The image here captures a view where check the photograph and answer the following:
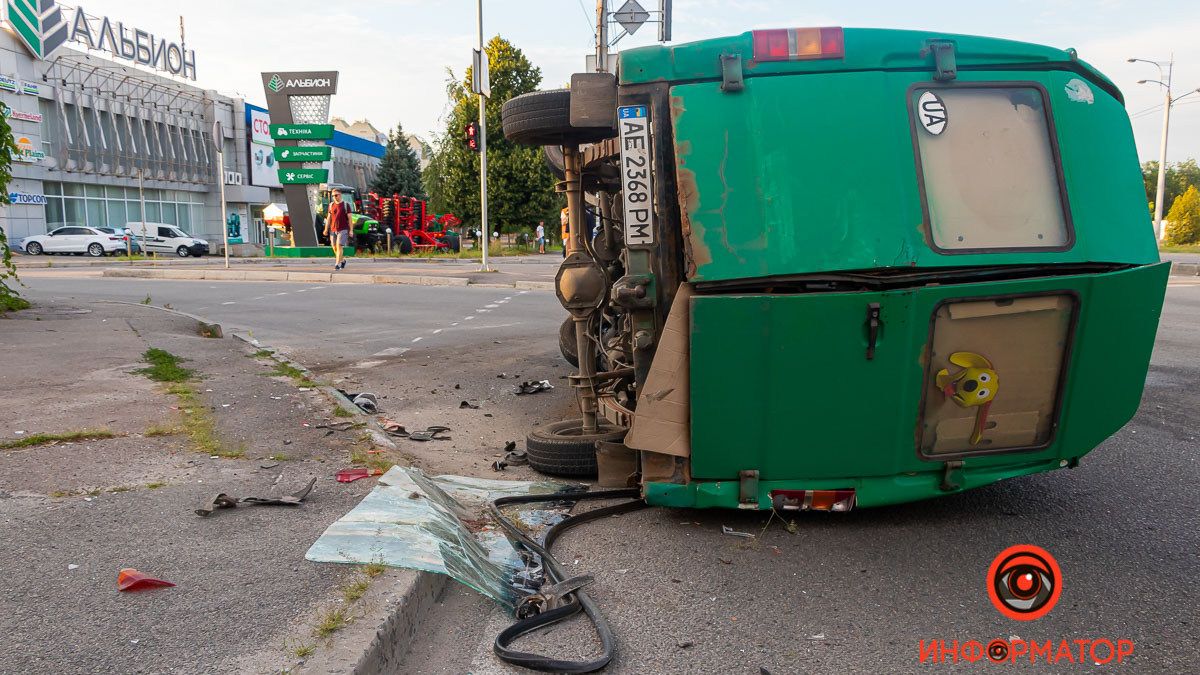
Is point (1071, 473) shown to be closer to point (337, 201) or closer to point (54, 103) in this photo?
point (337, 201)

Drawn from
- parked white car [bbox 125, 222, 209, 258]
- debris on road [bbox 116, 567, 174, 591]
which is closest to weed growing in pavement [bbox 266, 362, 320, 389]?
debris on road [bbox 116, 567, 174, 591]

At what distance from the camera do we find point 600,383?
16.8 ft

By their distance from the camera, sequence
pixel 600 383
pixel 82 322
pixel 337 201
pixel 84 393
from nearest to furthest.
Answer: pixel 600 383 < pixel 84 393 < pixel 82 322 < pixel 337 201

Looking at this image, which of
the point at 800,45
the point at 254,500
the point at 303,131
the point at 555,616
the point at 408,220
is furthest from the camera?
the point at 408,220

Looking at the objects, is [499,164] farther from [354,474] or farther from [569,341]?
[354,474]

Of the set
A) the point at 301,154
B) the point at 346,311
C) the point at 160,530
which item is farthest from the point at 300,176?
the point at 160,530

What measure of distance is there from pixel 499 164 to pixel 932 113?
35045 mm

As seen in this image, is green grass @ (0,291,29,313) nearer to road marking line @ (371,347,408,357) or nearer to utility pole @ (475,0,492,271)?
road marking line @ (371,347,408,357)

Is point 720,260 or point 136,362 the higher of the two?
point 720,260

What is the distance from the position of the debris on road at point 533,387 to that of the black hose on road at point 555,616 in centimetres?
316

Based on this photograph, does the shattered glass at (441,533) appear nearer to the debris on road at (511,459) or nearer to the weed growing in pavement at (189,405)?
the debris on road at (511,459)

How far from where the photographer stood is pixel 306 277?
21.0m

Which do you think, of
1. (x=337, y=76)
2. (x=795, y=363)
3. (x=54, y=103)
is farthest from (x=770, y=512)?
(x=54, y=103)

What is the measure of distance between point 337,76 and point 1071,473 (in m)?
33.1
